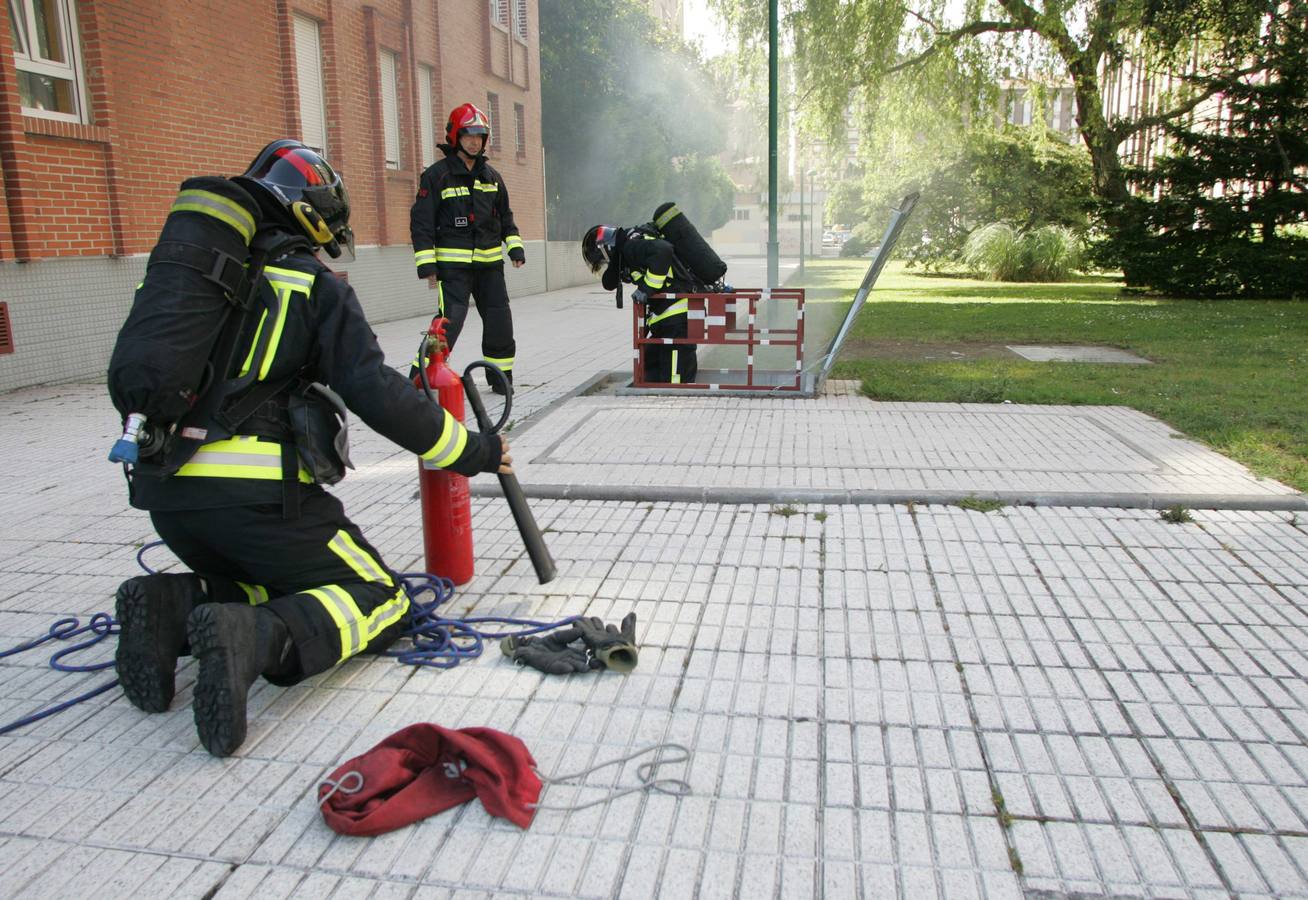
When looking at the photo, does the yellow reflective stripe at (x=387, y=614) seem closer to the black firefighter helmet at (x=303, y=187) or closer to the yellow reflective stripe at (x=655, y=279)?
the black firefighter helmet at (x=303, y=187)

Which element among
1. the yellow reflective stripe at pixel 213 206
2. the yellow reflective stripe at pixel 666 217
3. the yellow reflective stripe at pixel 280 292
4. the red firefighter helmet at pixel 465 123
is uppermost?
the red firefighter helmet at pixel 465 123

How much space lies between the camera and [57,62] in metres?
9.69

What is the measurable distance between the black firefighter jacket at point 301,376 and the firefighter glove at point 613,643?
0.87 metres

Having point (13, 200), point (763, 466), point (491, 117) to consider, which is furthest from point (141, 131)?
point (491, 117)

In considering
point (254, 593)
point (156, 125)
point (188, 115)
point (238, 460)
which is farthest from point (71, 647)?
point (188, 115)

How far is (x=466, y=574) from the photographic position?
4.28 m

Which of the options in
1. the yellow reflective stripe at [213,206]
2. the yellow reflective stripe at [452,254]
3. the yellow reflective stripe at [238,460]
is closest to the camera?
the yellow reflective stripe at [213,206]

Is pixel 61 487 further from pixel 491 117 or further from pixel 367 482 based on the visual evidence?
pixel 491 117

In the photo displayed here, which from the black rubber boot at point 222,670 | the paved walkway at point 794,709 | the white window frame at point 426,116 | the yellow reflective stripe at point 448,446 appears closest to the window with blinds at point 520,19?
the white window frame at point 426,116

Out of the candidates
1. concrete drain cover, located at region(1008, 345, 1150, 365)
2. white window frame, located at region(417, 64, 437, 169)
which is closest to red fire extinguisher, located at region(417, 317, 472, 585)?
concrete drain cover, located at region(1008, 345, 1150, 365)

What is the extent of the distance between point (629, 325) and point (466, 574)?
12.0m

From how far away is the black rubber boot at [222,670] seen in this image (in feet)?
9.10

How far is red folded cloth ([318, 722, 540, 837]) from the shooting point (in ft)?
8.38

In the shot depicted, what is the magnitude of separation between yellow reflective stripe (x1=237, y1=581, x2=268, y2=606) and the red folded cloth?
0.89m
